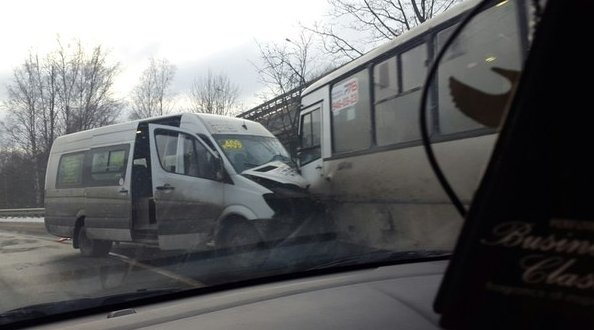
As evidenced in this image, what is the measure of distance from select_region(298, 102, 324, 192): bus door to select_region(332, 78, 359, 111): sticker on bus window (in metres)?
0.58

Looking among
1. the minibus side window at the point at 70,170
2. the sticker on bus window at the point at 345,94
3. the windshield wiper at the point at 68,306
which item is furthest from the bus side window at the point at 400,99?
the minibus side window at the point at 70,170

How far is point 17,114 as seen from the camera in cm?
561

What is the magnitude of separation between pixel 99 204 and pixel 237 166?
236 cm

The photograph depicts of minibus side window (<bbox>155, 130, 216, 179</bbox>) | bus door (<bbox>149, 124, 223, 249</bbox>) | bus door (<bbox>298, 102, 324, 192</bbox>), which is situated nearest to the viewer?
bus door (<bbox>149, 124, 223, 249</bbox>)

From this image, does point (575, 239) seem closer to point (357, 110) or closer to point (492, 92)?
point (492, 92)

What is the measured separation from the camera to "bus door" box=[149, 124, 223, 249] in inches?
288

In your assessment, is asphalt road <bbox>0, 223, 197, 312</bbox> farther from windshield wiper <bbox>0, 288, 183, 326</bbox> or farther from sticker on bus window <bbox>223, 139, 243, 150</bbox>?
sticker on bus window <bbox>223, 139, 243, 150</bbox>

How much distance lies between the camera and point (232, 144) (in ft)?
26.5

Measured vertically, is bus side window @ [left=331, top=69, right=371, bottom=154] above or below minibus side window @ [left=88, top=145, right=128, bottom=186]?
above

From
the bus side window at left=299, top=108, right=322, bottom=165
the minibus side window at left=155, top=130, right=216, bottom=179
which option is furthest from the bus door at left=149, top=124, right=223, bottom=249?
the bus side window at left=299, top=108, right=322, bottom=165

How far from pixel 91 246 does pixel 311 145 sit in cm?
446

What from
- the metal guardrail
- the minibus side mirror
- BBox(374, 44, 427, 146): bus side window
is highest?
BBox(374, 44, 427, 146): bus side window

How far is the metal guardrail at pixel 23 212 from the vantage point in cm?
Result: 833

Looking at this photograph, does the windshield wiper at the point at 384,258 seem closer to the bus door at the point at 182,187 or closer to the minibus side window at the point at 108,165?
the bus door at the point at 182,187
